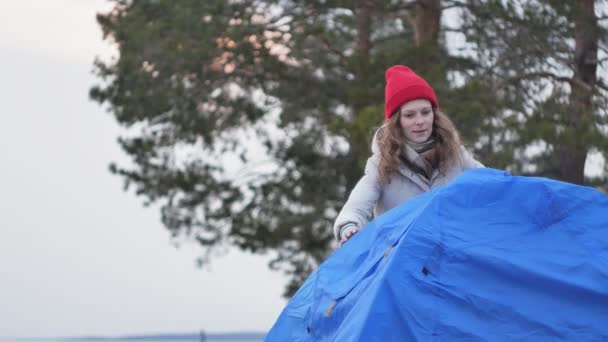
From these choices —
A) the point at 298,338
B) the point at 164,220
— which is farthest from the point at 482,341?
the point at 164,220

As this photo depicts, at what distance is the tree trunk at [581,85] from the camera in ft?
49.6

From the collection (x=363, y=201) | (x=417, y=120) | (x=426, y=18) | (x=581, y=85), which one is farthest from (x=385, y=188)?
(x=426, y=18)

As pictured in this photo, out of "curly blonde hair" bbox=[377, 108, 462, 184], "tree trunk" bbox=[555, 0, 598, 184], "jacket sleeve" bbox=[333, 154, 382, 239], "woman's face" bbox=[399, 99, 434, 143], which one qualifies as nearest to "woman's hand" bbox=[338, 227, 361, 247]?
"jacket sleeve" bbox=[333, 154, 382, 239]

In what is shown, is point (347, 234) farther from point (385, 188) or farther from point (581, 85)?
point (581, 85)

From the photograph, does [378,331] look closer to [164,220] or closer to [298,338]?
[298,338]

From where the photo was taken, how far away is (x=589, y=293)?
12.1 feet

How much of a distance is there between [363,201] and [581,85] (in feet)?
37.6

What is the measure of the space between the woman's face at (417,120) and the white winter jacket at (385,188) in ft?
0.45

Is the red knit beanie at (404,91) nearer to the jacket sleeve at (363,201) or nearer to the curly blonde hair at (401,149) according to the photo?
the curly blonde hair at (401,149)

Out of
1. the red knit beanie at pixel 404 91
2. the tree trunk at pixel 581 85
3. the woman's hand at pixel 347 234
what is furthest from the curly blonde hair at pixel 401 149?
the tree trunk at pixel 581 85

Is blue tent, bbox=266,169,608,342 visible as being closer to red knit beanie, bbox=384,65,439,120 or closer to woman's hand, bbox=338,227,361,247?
woman's hand, bbox=338,227,361,247

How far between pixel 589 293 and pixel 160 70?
14694 millimetres

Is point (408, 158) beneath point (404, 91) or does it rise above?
beneath

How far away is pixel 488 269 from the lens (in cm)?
368
